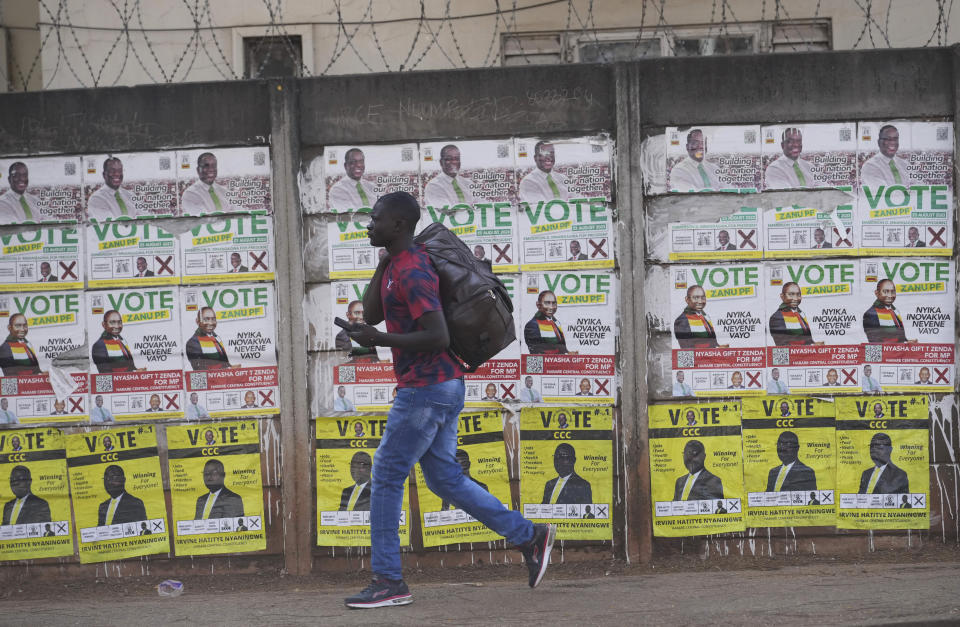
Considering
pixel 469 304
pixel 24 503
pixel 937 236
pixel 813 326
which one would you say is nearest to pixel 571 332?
pixel 469 304

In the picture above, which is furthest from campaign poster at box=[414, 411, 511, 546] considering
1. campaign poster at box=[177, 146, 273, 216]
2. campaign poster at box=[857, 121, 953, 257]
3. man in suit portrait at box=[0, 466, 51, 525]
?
campaign poster at box=[857, 121, 953, 257]

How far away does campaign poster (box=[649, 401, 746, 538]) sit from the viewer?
5.52 meters

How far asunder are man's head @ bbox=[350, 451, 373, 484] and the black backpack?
49.3 inches

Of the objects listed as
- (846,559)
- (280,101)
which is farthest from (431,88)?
(846,559)

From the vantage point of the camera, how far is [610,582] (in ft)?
16.9

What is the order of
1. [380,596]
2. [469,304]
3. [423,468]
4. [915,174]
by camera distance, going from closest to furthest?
1. [469,304]
2. [380,596]
3. [423,468]
4. [915,174]

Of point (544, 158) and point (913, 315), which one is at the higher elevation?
point (544, 158)

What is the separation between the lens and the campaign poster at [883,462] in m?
5.52

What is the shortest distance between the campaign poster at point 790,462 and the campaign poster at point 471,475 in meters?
1.33

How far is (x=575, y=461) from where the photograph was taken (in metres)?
5.53

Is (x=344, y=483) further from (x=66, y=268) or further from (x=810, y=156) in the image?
(x=810, y=156)

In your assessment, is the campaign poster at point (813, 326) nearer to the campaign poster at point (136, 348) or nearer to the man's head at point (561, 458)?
the man's head at point (561, 458)

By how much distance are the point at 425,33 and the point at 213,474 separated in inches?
191

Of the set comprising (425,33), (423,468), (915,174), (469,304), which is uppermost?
(425,33)
